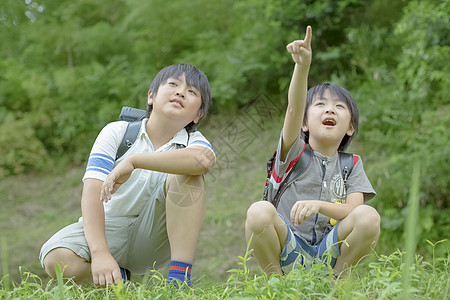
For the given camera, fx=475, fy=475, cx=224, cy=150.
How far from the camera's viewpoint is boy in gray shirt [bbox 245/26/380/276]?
140 cm

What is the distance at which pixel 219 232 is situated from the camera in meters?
3.99

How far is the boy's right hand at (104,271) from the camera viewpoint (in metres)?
1.45

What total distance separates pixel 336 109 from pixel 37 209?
413 centimetres

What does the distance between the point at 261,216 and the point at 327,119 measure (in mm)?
440

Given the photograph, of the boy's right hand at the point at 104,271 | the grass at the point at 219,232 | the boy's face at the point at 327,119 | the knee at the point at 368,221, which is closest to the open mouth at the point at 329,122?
the boy's face at the point at 327,119

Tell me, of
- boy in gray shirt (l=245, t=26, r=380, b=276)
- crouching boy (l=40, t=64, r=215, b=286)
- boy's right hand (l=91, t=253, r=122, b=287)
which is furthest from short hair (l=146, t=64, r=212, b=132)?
boy's right hand (l=91, t=253, r=122, b=287)

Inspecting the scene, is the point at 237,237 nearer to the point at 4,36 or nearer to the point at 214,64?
the point at 214,64

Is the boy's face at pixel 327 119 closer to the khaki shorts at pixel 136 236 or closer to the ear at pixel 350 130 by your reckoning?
the ear at pixel 350 130

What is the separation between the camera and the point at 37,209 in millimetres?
4945

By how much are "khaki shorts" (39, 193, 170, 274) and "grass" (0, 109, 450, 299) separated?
4.3 inches

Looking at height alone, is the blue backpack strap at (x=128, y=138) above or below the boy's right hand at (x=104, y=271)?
above

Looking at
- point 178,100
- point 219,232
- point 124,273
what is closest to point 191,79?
point 178,100

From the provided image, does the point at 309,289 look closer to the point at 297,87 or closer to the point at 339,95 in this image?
the point at 297,87

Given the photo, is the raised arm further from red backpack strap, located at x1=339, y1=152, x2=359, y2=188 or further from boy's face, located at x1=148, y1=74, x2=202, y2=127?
boy's face, located at x1=148, y1=74, x2=202, y2=127
